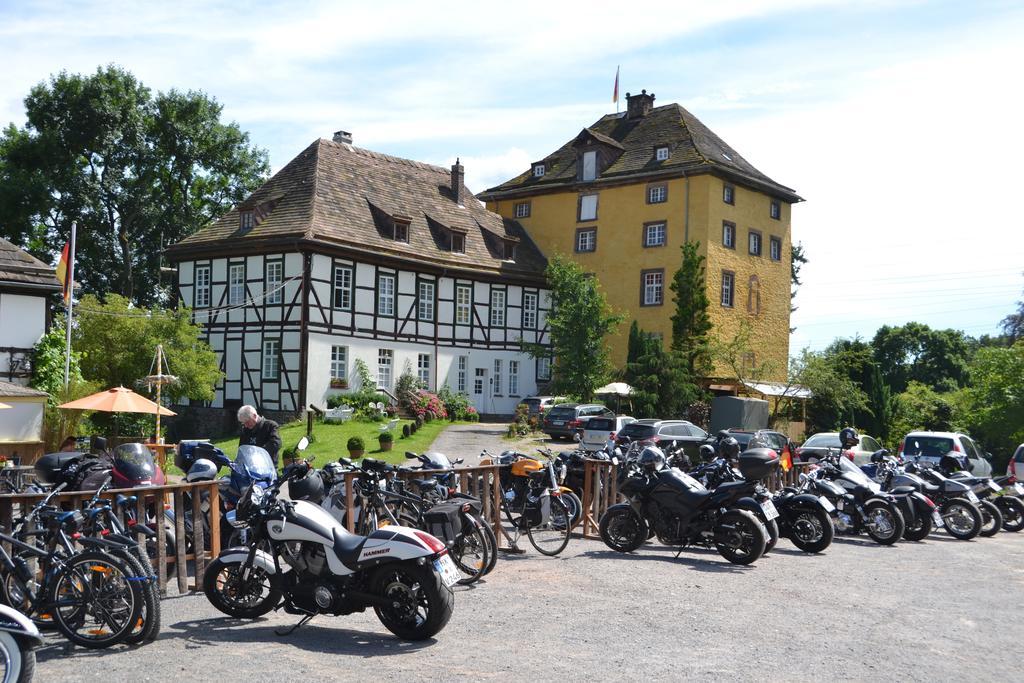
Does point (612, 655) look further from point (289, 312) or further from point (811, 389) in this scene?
point (811, 389)

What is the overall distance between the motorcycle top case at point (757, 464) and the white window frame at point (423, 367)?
3142 centimetres

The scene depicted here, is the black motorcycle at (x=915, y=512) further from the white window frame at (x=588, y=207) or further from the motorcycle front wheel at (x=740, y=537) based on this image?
the white window frame at (x=588, y=207)

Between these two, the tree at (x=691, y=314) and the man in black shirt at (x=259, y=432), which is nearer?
the man in black shirt at (x=259, y=432)

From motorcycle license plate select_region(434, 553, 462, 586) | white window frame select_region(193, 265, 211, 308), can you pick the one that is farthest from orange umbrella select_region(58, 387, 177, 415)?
white window frame select_region(193, 265, 211, 308)

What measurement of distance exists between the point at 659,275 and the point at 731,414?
393 inches

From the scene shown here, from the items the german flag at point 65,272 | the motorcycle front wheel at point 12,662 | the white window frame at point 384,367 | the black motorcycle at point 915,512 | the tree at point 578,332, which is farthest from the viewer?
the tree at point 578,332

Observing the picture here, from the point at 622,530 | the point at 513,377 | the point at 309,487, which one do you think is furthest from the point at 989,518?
the point at 513,377

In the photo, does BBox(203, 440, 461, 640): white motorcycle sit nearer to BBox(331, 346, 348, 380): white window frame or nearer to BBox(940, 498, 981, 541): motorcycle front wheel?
BBox(940, 498, 981, 541): motorcycle front wheel

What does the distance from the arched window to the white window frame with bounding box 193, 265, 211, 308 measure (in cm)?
2318

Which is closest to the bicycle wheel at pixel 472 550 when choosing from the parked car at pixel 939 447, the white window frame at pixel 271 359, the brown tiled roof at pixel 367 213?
the parked car at pixel 939 447

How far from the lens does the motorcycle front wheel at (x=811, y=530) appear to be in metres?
14.5

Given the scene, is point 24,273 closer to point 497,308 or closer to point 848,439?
point 497,308

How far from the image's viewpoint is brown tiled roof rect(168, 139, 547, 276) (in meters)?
42.3

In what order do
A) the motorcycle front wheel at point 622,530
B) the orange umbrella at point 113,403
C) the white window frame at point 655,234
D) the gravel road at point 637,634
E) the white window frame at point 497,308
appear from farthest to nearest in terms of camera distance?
the white window frame at point 655,234
the white window frame at point 497,308
the orange umbrella at point 113,403
the motorcycle front wheel at point 622,530
the gravel road at point 637,634
